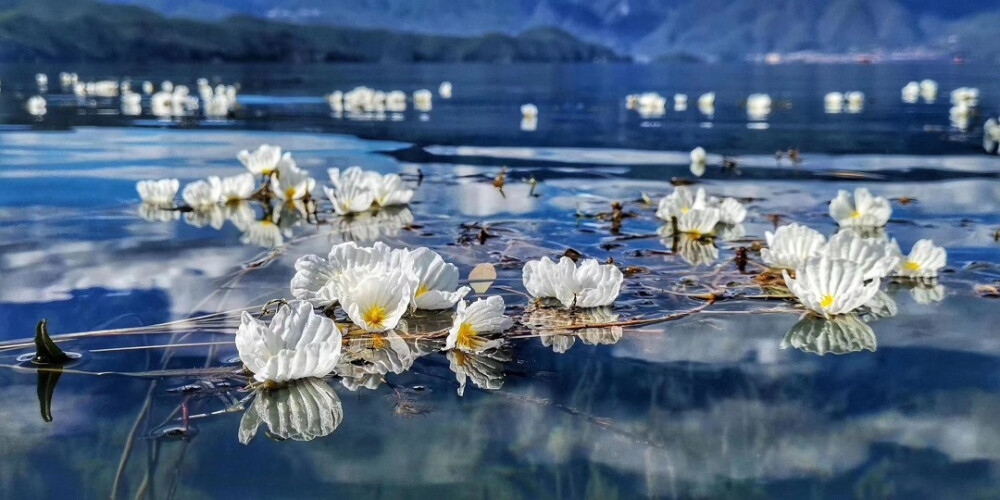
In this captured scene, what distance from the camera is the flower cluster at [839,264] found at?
3230mm

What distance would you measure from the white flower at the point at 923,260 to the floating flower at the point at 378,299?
2133mm

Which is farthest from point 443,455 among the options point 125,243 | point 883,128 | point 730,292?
point 883,128

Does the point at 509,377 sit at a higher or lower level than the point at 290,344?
lower

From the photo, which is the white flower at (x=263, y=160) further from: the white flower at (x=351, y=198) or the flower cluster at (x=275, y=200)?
the white flower at (x=351, y=198)

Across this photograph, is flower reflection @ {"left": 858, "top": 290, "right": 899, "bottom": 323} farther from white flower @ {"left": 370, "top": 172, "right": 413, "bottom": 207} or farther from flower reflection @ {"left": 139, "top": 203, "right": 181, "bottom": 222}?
flower reflection @ {"left": 139, "top": 203, "right": 181, "bottom": 222}

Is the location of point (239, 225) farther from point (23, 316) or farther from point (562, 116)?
point (562, 116)

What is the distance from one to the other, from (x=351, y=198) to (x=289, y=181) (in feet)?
Answer: 2.07

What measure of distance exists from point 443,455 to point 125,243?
3.12m

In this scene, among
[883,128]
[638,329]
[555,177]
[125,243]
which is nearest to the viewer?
[638,329]

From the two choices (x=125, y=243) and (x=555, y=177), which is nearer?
(x=125, y=243)

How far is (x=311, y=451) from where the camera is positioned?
2193mm

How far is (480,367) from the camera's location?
9.21ft

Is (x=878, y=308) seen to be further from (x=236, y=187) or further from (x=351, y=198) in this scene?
(x=236, y=187)

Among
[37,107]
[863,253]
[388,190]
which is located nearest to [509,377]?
[863,253]
